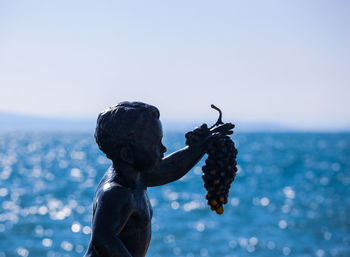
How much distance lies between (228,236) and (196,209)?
6027mm

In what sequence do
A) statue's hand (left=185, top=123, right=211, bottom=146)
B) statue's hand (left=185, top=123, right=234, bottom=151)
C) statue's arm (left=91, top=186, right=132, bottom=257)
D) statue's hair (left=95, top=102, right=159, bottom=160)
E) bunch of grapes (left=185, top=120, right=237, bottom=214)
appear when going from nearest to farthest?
statue's arm (left=91, top=186, right=132, bottom=257) < statue's hair (left=95, top=102, right=159, bottom=160) < bunch of grapes (left=185, top=120, right=237, bottom=214) < statue's hand (left=185, top=123, right=234, bottom=151) < statue's hand (left=185, top=123, right=211, bottom=146)

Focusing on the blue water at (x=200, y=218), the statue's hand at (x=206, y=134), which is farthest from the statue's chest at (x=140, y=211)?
the blue water at (x=200, y=218)

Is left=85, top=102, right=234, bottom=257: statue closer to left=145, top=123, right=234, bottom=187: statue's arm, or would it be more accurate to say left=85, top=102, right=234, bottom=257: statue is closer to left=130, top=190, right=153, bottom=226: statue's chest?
left=130, top=190, right=153, bottom=226: statue's chest

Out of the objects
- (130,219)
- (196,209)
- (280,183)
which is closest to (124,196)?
(130,219)

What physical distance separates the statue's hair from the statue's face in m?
0.04

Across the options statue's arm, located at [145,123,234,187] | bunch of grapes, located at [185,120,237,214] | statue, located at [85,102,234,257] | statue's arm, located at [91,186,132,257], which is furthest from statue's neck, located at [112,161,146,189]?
bunch of grapes, located at [185,120,237,214]

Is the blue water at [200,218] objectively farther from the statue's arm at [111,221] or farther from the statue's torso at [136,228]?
the statue's arm at [111,221]

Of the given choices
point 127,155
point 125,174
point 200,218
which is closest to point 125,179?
point 125,174

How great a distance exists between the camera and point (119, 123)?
3.21m

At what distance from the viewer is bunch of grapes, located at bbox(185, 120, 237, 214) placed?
10.9ft

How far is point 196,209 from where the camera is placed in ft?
90.5

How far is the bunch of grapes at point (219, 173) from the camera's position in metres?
3.33

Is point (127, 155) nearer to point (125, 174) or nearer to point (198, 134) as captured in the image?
point (125, 174)

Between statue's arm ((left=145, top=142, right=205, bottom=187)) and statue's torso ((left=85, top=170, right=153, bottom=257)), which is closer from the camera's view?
statue's torso ((left=85, top=170, right=153, bottom=257))
